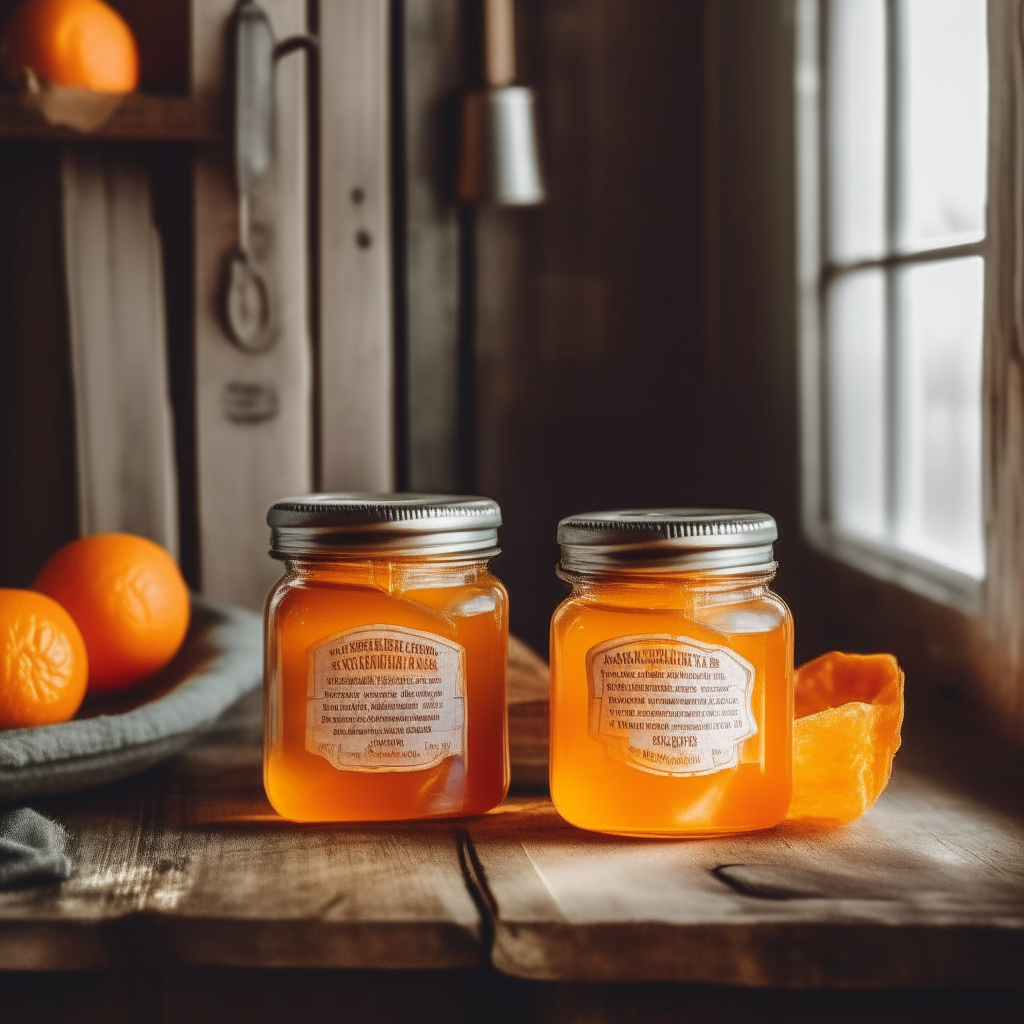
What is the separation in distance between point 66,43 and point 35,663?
2.21ft

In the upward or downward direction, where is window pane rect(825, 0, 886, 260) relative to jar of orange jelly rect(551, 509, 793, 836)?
upward

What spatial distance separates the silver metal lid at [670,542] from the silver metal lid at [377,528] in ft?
0.22

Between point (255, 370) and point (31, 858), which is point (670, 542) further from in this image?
point (255, 370)

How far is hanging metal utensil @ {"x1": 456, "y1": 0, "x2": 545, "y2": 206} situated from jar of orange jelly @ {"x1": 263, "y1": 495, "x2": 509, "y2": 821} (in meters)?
0.79

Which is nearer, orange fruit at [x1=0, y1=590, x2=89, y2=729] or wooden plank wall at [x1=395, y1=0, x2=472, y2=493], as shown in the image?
orange fruit at [x1=0, y1=590, x2=89, y2=729]

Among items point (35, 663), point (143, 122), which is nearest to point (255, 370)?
point (143, 122)

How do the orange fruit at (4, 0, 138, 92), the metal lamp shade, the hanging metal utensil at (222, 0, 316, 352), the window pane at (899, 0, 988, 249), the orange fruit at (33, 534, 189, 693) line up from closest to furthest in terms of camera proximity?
the orange fruit at (33, 534, 189, 693)
the window pane at (899, 0, 988, 249)
the orange fruit at (4, 0, 138, 92)
the hanging metal utensil at (222, 0, 316, 352)
the metal lamp shade

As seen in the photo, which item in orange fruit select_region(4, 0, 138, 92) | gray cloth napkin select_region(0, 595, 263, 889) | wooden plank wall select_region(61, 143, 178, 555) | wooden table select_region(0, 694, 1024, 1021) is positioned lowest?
wooden table select_region(0, 694, 1024, 1021)

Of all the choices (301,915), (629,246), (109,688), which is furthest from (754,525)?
(629,246)

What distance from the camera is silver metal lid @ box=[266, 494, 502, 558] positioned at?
764 mm

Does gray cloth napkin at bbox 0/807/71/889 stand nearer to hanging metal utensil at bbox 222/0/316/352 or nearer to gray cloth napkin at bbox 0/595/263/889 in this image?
gray cloth napkin at bbox 0/595/263/889

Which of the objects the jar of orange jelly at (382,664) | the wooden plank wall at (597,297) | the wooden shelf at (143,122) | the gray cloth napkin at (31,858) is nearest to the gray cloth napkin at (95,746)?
the gray cloth napkin at (31,858)

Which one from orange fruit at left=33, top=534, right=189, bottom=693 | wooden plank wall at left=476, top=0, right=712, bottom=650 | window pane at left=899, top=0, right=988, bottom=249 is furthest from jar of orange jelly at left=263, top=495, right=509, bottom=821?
wooden plank wall at left=476, top=0, right=712, bottom=650

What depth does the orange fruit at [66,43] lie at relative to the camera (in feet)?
4.00
